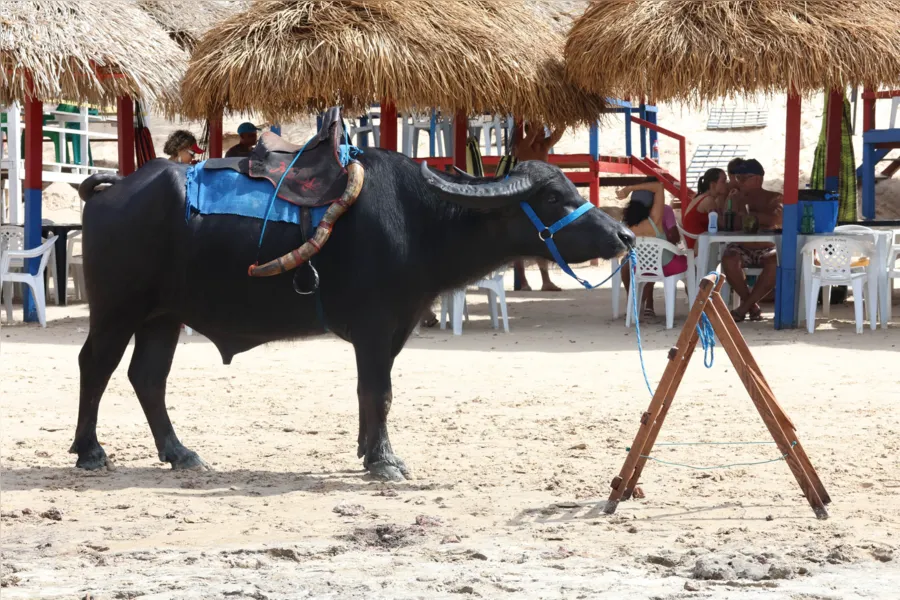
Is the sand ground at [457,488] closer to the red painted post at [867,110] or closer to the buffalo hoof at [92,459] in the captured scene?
the buffalo hoof at [92,459]

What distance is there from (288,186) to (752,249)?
6.54 m

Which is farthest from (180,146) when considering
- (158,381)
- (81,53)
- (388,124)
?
(158,381)

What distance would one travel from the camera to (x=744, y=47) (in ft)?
32.4

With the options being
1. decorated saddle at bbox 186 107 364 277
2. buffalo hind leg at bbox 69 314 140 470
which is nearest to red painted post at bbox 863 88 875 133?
decorated saddle at bbox 186 107 364 277

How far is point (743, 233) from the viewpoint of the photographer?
35.0 ft

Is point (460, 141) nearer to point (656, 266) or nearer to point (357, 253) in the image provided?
point (656, 266)

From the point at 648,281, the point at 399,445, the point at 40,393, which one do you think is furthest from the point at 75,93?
the point at 399,445

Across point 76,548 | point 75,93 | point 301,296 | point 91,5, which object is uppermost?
point 91,5

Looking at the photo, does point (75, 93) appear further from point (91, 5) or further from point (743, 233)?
point (743, 233)

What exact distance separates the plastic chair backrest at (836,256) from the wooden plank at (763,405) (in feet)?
19.2

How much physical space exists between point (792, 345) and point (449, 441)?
4199 millimetres

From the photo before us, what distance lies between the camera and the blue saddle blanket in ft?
17.6

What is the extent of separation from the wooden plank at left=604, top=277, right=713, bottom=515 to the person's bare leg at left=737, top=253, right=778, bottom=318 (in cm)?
635

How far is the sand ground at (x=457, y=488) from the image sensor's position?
3.83 metres
